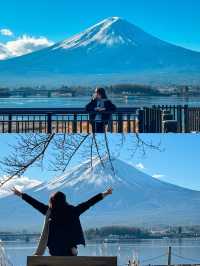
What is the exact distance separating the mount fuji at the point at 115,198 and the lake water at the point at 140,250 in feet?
0.77

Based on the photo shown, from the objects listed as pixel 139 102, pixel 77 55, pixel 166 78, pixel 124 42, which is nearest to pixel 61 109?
pixel 139 102

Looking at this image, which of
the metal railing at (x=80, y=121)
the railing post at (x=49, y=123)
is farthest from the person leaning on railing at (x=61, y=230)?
the railing post at (x=49, y=123)

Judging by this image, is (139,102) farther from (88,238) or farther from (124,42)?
(124,42)

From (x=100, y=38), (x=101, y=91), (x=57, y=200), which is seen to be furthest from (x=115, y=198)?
(x=100, y=38)

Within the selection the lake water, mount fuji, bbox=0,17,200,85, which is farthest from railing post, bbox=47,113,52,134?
mount fuji, bbox=0,17,200,85

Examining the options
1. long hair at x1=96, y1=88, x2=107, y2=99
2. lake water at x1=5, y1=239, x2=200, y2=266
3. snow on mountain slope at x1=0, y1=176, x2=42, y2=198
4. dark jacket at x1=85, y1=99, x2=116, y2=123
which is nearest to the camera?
long hair at x1=96, y1=88, x2=107, y2=99

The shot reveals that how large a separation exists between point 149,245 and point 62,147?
1.55 m

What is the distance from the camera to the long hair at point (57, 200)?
4891 mm

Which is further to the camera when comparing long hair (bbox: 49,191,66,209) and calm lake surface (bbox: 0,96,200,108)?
calm lake surface (bbox: 0,96,200,108)

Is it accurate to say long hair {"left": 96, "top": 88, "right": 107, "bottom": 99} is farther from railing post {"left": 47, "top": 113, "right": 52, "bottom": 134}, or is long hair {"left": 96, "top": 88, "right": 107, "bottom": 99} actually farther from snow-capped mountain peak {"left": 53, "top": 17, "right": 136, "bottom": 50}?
snow-capped mountain peak {"left": 53, "top": 17, "right": 136, "bottom": 50}

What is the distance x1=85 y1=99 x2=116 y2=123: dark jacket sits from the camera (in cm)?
733

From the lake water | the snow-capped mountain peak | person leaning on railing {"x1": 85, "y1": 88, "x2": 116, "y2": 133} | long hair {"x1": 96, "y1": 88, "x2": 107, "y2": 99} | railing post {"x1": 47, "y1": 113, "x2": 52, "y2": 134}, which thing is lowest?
the lake water

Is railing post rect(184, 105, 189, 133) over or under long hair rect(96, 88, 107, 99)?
under

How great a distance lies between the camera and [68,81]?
1029 cm
